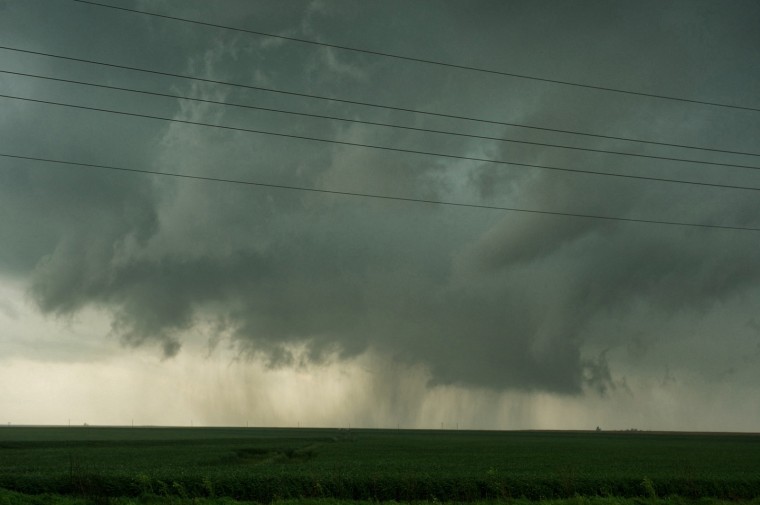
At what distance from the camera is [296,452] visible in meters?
77.1

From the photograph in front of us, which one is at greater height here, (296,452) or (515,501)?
(296,452)

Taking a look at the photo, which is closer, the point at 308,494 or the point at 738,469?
the point at 308,494

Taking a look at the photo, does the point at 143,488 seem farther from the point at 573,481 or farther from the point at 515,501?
the point at 573,481

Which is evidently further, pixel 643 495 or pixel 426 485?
pixel 643 495

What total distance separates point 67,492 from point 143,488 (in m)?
4.89

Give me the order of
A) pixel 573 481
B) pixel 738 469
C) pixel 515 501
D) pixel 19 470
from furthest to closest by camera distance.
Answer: pixel 738 469, pixel 19 470, pixel 573 481, pixel 515 501

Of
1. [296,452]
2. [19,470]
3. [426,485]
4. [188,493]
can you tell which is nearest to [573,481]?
[426,485]

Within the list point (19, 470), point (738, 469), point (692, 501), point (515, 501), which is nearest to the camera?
point (515, 501)

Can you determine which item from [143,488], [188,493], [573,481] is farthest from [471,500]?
[143,488]

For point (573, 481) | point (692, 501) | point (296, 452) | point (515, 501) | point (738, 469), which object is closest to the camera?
point (515, 501)

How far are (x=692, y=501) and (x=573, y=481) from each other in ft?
22.1

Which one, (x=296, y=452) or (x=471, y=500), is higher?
(x=296, y=452)

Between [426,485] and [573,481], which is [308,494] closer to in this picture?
[426,485]

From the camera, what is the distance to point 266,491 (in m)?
35.8
